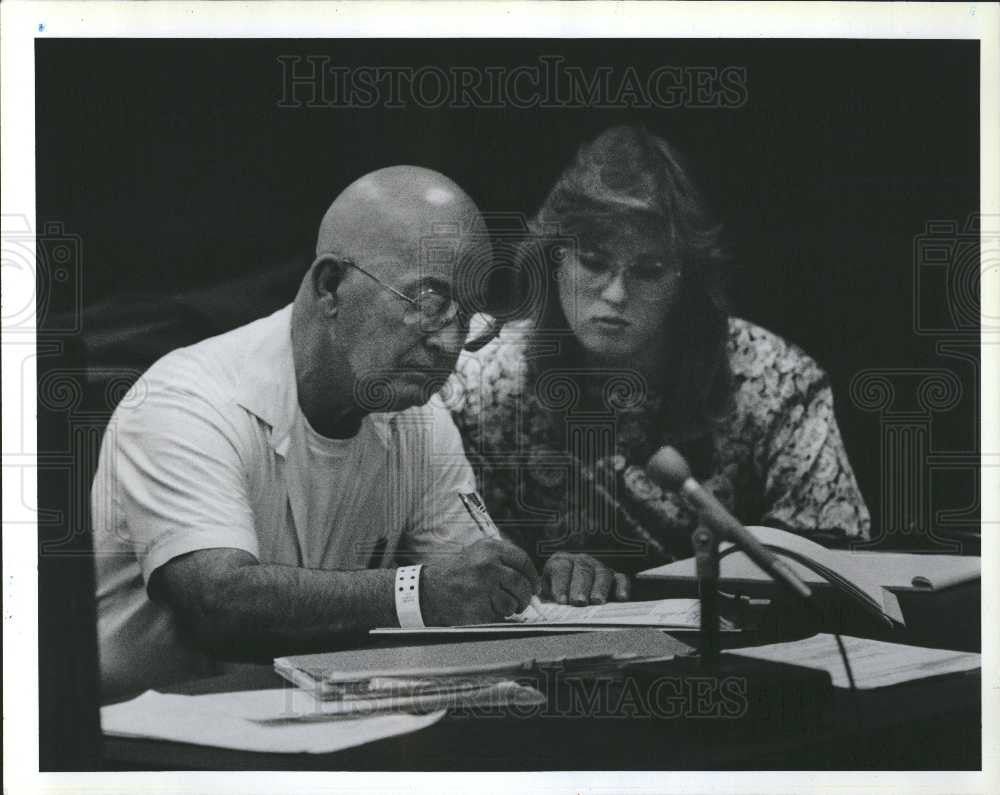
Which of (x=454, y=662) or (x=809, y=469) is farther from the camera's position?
(x=809, y=469)

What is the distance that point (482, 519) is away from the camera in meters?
3.10

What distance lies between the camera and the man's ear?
3.07m

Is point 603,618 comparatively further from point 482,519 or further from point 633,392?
point 633,392

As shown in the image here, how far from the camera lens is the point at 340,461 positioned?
310 centimetres

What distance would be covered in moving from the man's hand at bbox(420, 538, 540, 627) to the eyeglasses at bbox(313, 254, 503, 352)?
0.56m

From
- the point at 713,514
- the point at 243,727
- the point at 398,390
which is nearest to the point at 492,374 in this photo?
the point at 398,390

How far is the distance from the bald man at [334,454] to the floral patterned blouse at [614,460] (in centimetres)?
10

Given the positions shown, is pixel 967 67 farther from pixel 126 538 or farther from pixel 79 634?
pixel 79 634

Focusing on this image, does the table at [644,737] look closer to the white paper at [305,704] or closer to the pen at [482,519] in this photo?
the white paper at [305,704]

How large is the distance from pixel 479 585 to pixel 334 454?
1.76 feet

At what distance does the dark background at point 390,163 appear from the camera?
3.10 m

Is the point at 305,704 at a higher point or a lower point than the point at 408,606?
lower

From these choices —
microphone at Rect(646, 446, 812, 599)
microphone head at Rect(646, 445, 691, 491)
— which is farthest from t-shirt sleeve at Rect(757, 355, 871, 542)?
microphone head at Rect(646, 445, 691, 491)

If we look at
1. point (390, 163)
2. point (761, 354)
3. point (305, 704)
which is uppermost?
point (390, 163)
